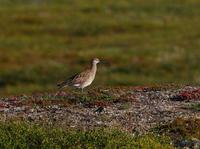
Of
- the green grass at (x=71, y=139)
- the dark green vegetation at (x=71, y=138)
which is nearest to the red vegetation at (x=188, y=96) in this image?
the dark green vegetation at (x=71, y=138)

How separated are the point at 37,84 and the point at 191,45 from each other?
1892 centimetres

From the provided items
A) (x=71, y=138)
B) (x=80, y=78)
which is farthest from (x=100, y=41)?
(x=71, y=138)

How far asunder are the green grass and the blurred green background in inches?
596

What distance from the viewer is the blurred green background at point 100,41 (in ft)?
183

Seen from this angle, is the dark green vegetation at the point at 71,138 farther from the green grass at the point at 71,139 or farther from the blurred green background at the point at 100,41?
the blurred green background at the point at 100,41

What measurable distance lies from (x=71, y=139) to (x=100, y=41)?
54027mm

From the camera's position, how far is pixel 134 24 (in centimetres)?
8362

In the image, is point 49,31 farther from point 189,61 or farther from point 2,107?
point 2,107

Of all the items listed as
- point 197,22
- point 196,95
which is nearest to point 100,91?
point 196,95

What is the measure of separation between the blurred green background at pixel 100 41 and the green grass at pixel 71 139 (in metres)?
15.1

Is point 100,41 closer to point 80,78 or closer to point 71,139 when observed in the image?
point 80,78

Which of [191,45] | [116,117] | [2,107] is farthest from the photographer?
[191,45]

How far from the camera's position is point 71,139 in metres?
20.8

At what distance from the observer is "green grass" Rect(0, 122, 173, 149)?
2044cm
